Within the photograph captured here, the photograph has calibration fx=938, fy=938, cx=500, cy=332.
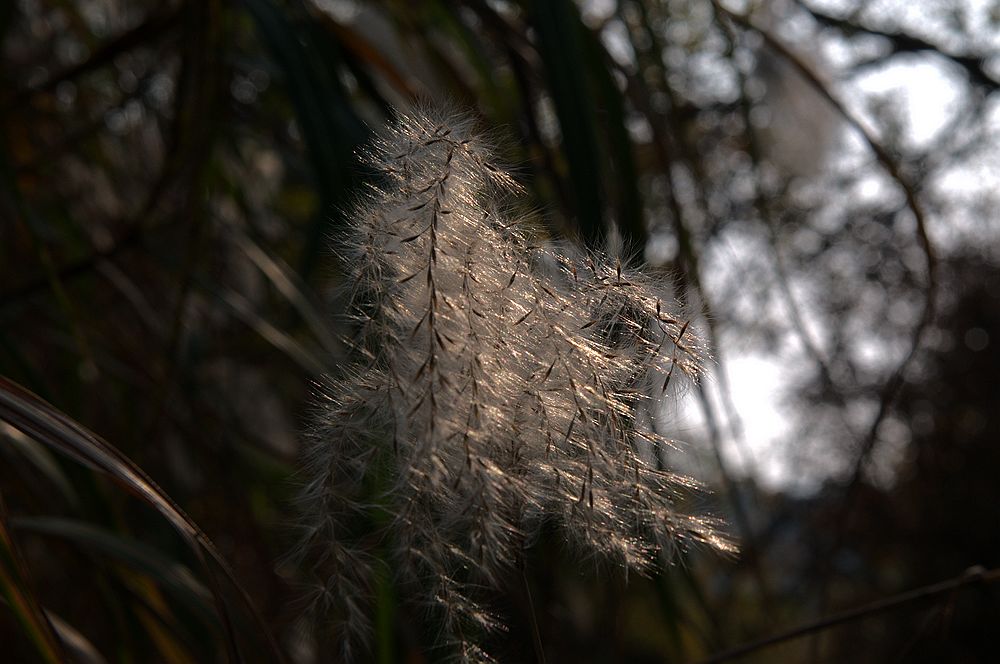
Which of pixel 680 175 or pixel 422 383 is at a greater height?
pixel 680 175

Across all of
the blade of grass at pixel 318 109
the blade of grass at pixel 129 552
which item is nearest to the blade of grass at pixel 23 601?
the blade of grass at pixel 129 552

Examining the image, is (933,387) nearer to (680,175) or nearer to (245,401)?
(680,175)

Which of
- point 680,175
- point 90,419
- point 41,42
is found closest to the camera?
point 90,419

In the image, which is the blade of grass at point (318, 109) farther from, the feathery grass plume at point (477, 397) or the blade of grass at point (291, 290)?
the feathery grass plume at point (477, 397)

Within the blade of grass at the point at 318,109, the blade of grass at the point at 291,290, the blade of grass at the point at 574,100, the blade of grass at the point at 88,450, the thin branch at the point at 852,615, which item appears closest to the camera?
the blade of grass at the point at 88,450

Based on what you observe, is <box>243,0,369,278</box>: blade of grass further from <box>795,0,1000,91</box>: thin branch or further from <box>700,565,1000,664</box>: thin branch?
<box>795,0,1000,91</box>: thin branch

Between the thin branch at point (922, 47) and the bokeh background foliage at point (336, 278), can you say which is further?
the thin branch at point (922, 47)

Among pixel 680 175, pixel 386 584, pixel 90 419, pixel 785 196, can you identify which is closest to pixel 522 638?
pixel 386 584
